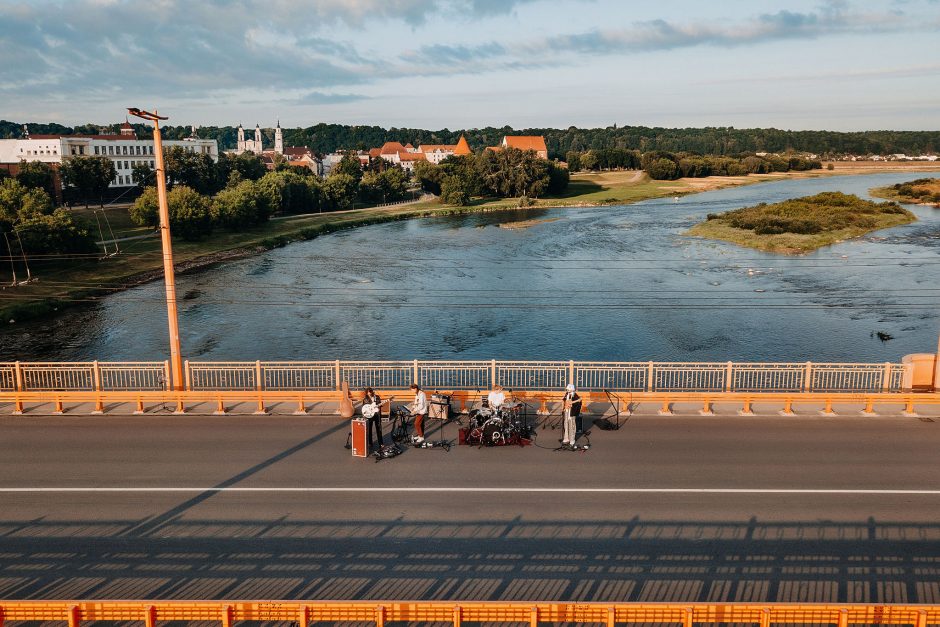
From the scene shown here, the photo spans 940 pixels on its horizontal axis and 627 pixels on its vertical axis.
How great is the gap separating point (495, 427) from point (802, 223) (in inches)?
2884

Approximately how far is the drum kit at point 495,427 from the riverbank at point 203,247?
41.9 m

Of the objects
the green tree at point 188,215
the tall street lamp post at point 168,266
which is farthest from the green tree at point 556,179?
the tall street lamp post at point 168,266

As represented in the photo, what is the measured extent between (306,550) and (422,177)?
119 meters

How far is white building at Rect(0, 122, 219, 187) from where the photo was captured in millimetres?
115500

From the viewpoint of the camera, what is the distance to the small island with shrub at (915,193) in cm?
11010

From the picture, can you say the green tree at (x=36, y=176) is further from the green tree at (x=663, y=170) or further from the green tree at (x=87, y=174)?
the green tree at (x=663, y=170)

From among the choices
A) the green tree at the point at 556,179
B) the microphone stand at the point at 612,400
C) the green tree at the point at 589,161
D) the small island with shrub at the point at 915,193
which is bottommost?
the microphone stand at the point at 612,400

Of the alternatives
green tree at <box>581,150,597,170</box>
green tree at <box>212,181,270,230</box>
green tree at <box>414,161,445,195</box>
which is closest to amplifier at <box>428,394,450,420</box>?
green tree at <box>212,181,270,230</box>

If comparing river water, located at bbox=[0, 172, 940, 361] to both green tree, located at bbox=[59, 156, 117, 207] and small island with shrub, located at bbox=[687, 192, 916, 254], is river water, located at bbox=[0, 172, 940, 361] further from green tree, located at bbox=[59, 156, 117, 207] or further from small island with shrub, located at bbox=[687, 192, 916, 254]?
green tree, located at bbox=[59, 156, 117, 207]

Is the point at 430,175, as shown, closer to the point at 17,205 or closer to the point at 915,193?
the point at 17,205

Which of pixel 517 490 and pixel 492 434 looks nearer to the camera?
pixel 517 490

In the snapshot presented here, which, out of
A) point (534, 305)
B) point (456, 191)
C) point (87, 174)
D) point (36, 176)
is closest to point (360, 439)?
point (534, 305)

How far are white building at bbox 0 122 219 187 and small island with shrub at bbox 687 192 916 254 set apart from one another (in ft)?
279

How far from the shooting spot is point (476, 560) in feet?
36.3
